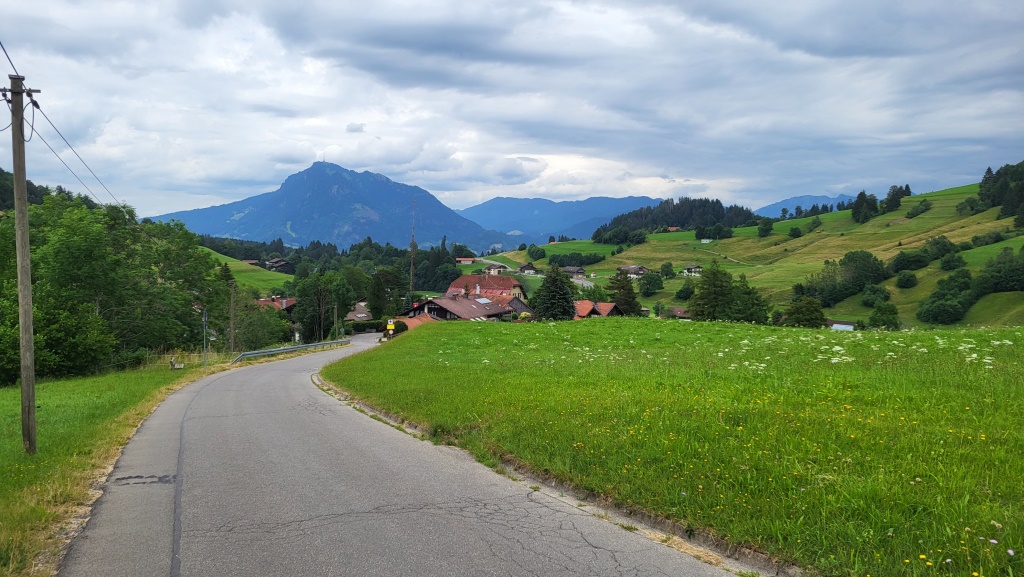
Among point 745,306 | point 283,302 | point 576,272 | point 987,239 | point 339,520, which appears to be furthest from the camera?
point 576,272

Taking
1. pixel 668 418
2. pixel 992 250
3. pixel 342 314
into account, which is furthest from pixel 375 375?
pixel 992 250

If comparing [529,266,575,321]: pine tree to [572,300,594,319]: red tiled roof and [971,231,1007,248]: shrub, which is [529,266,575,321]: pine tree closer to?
[572,300,594,319]: red tiled roof

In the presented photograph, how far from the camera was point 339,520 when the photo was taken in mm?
7094

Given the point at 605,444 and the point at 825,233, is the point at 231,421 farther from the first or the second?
the point at 825,233

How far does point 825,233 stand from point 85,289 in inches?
7522

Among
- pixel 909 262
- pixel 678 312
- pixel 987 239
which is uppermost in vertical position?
pixel 987 239

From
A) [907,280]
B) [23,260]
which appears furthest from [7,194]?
[907,280]

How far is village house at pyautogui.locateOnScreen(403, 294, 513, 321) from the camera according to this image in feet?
291

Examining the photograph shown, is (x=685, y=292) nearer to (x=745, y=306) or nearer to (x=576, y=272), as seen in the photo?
(x=745, y=306)

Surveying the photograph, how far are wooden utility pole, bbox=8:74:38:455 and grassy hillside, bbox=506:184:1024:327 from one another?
98.8 metres

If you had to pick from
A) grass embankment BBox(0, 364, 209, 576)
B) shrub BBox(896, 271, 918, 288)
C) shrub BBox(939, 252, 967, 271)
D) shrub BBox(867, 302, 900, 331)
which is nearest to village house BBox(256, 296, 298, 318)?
grass embankment BBox(0, 364, 209, 576)

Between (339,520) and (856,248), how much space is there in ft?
555

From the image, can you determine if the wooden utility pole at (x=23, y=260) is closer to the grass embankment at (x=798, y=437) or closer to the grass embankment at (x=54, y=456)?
the grass embankment at (x=54, y=456)

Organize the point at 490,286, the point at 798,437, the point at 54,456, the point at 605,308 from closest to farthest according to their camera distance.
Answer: the point at 798,437
the point at 54,456
the point at 605,308
the point at 490,286
